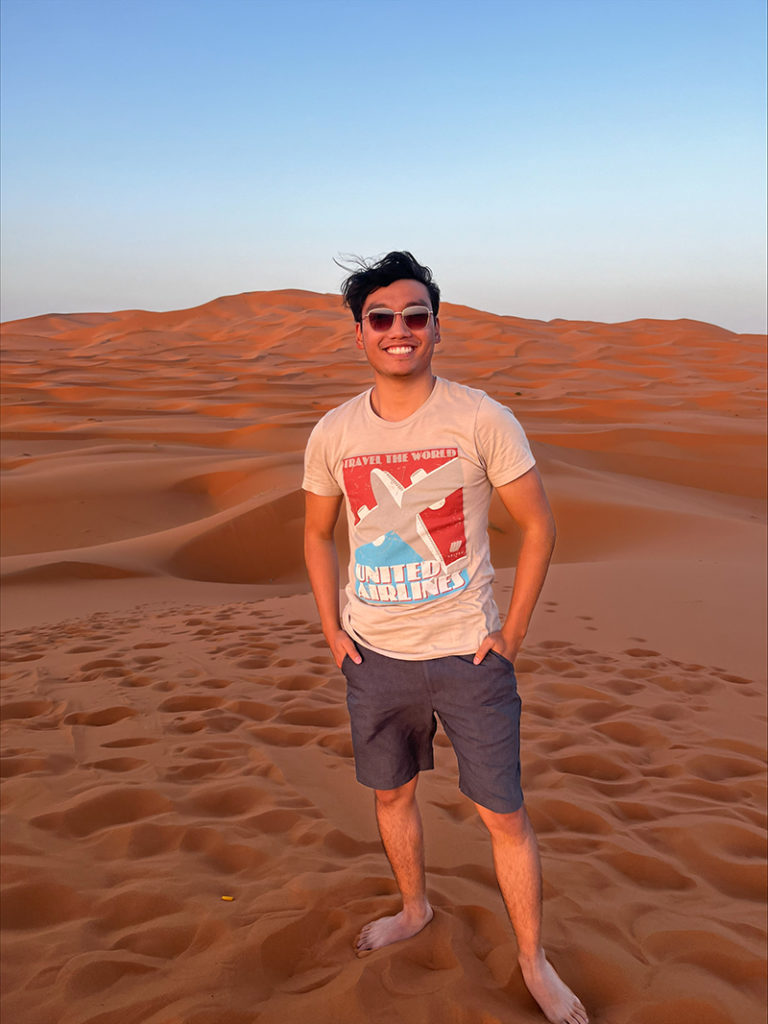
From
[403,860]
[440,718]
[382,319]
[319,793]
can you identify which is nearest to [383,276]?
[382,319]

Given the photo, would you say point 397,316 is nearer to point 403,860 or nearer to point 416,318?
point 416,318

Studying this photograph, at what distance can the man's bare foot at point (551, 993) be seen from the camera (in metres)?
1.99

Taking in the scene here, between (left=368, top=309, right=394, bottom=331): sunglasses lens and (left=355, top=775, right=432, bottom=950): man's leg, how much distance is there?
127 cm

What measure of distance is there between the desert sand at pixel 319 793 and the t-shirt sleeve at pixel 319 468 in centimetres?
137

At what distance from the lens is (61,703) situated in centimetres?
418

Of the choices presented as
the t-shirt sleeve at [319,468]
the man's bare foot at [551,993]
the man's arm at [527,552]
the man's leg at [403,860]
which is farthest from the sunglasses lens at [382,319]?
the man's bare foot at [551,993]

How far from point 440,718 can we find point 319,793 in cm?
147

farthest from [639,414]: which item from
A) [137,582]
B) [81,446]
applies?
[137,582]

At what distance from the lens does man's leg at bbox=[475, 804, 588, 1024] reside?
1989 millimetres

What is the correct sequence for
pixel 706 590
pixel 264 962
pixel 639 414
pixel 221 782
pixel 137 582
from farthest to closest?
pixel 639 414, pixel 137 582, pixel 706 590, pixel 221 782, pixel 264 962

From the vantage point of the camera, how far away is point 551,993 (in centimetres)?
202

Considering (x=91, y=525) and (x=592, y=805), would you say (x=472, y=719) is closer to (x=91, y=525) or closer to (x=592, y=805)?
(x=592, y=805)

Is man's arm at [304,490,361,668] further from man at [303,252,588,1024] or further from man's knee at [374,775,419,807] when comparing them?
man's knee at [374,775,419,807]

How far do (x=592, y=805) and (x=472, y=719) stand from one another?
59.6 inches
